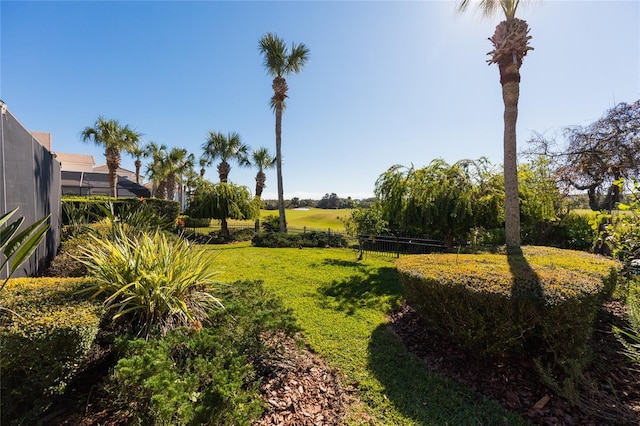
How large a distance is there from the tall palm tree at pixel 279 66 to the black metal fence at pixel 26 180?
33.5ft

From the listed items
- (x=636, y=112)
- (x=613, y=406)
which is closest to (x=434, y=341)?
(x=613, y=406)

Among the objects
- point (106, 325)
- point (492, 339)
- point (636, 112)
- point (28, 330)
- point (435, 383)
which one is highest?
point (636, 112)

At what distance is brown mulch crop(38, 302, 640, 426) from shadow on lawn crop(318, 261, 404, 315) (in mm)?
1597

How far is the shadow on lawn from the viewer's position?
521 centimetres

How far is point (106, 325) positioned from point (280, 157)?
1324cm

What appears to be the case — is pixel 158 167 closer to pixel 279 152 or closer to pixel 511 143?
pixel 279 152

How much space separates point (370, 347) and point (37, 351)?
11.3ft

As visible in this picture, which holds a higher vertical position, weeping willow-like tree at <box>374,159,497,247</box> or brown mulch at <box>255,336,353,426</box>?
weeping willow-like tree at <box>374,159,497,247</box>

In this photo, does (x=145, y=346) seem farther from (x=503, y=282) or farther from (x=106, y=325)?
(x=503, y=282)

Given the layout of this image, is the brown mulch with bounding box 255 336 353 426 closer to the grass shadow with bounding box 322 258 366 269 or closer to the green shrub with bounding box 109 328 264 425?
the green shrub with bounding box 109 328 264 425

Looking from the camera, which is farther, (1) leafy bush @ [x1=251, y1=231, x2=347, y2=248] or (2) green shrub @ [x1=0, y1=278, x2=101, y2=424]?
(1) leafy bush @ [x1=251, y1=231, x2=347, y2=248]

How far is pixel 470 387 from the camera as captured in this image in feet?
9.70

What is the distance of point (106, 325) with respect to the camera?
9.09 ft

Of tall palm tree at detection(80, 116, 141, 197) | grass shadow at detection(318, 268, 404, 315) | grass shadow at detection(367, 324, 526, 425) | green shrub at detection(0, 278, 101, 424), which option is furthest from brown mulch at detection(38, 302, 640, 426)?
tall palm tree at detection(80, 116, 141, 197)
